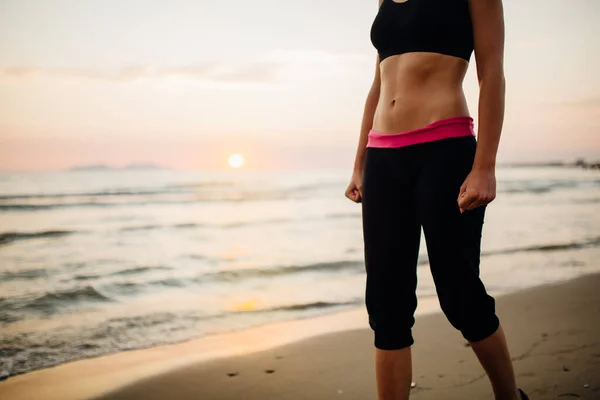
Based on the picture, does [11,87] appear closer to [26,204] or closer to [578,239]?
[26,204]

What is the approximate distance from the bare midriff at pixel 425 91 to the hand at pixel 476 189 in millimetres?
224

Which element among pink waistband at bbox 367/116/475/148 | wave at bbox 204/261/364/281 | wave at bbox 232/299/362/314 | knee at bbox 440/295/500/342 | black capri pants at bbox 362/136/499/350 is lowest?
wave at bbox 204/261/364/281

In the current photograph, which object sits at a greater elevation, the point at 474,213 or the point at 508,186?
the point at 474,213

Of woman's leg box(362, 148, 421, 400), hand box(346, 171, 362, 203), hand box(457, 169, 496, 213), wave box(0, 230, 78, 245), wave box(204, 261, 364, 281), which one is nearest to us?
hand box(457, 169, 496, 213)

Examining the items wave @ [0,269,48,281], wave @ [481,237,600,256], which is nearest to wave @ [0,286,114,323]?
wave @ [0,269,48,281]

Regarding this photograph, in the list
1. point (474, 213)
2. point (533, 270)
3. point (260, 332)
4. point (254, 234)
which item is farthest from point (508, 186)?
point (474, 213)

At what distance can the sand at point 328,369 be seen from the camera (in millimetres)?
2883

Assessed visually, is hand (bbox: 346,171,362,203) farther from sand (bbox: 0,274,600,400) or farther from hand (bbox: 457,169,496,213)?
sand (bbox: 0,274,600,400)

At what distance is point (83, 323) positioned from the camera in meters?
5.04

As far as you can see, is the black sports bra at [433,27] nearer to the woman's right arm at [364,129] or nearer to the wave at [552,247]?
the woman's right arm at [364,129]

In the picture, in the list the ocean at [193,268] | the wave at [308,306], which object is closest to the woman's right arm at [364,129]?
the ocean at [193,268]

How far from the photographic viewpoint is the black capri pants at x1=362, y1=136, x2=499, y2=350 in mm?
1714

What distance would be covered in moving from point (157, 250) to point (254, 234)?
3.17m

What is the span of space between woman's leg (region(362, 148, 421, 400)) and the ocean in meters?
2.84
